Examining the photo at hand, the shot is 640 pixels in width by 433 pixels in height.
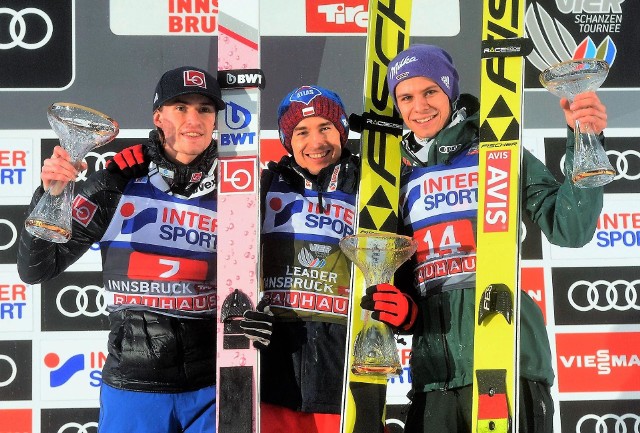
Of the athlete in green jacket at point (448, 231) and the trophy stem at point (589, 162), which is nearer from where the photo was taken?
the trophy stem at point (589, 162)

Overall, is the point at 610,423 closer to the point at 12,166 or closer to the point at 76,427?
the point at 76,427

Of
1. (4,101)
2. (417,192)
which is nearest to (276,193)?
(417,192)

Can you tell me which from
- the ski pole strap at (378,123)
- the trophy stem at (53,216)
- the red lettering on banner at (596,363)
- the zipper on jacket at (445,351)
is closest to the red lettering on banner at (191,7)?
the ski pole strap at (378,123)

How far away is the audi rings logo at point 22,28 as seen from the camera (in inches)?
150

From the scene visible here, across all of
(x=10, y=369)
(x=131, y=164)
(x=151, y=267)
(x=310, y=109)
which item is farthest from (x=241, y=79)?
(x=10, y=369)

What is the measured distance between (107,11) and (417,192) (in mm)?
1558

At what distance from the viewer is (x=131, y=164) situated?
316cm

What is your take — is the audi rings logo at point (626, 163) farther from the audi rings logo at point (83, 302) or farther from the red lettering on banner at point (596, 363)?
the audi rings logo at point (83, 302)

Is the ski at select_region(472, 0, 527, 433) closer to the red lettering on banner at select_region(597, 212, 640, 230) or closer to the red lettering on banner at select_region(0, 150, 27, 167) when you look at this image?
the red lettering on banner at select_region(597, 212, 640, 230)

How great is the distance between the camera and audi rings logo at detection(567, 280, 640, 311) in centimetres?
384

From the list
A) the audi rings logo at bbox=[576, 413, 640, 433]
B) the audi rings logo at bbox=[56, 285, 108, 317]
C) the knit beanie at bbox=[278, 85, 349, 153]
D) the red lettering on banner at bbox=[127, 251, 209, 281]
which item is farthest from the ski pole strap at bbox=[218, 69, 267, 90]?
the audi rings logo at bbox=[576, 413, 640, 433]

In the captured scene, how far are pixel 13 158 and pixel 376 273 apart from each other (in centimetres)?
163

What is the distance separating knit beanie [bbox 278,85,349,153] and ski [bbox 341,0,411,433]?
0.08 m

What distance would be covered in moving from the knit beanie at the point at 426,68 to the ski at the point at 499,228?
0.10 meters
